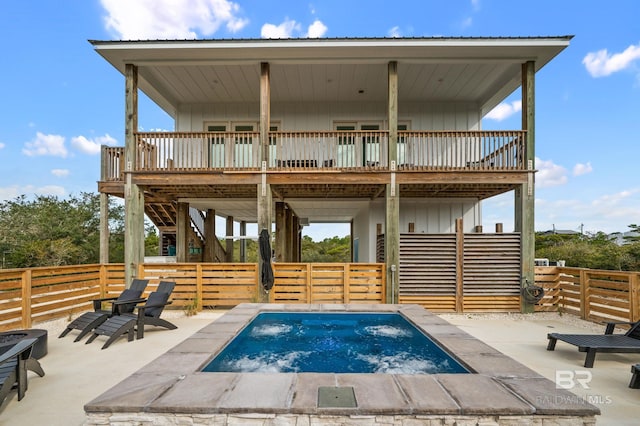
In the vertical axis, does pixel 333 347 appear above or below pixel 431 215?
below

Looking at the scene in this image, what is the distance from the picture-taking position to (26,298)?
21.6 feet

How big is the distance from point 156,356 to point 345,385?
10.5ft

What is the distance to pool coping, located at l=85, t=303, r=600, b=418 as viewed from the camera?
8.38 ft

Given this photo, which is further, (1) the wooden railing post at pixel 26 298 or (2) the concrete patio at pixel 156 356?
(1) the wooden railing post at pixel 26 298

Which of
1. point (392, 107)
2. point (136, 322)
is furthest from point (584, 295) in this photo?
point (136, 322)

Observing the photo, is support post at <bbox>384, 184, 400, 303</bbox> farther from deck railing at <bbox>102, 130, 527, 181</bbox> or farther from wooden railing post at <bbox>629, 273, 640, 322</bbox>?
wooden railing post at <bbox>629, 273, 640, 322</bbox>

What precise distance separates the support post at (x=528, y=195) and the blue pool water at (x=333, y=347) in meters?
3.79

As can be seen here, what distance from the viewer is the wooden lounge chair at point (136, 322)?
5.41m

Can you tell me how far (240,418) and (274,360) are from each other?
74.6 inches

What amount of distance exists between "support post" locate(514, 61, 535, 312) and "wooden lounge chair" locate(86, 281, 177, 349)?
7.70m

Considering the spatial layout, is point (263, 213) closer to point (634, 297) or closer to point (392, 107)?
point (392, 107)

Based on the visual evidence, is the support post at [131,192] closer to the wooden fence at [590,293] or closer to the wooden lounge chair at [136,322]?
the wooden lounge chair at [136,322]
